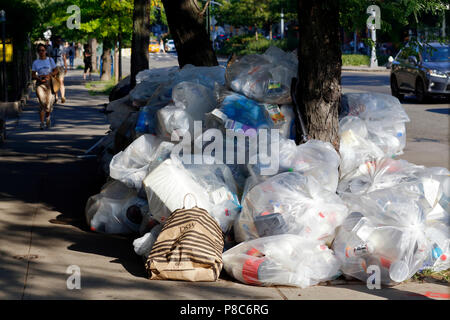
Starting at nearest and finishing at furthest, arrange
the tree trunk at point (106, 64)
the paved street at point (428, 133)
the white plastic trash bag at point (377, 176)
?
the white plastic trash bag at point (377, 176)
the paved street at point (428, 133)
the tree trunk at point (106, 64)

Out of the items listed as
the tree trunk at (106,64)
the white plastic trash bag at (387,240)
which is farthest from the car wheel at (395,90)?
the white plastic trash bag at (387,240)

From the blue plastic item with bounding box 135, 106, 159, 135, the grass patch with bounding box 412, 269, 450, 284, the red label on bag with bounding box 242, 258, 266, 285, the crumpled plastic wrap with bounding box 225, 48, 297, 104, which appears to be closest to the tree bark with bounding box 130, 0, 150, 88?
the blue plastic item with bounding box 135, 106, 159, 135

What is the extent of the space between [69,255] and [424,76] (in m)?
13.9

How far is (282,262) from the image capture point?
5027 millimetres

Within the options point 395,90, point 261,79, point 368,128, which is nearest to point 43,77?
point 261,79

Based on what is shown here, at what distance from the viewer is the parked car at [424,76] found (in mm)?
17672

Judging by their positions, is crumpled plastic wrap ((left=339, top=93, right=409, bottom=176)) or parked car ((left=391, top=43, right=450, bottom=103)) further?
parked car ((left=391, top=43, right=450, bottom=103))

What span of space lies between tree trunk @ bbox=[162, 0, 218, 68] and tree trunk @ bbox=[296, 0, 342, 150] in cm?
259

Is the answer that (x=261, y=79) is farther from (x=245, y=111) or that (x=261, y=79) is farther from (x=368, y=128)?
(x=368, y=128)

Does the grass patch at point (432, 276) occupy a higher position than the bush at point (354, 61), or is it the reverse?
the bush at point (354, 61)

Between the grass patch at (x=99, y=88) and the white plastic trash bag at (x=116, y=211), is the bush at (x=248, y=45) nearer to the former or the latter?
the grass patch at (x=99, y=88)

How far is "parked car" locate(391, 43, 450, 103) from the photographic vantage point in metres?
17.7

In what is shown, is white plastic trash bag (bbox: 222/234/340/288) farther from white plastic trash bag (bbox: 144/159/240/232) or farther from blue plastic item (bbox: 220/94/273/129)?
blue plastic item (bbox: 220/94/273/129)

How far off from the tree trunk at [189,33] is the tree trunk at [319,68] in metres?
2.59
